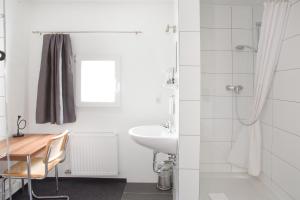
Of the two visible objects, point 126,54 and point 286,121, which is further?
point 126,54

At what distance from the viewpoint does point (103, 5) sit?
286 cm

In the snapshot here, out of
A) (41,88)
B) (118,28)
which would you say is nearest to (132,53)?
(118,28)

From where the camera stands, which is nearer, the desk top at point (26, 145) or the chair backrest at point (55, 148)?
the desk top at point (26, 145)

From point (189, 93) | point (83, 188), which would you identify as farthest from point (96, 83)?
point (189, 93)

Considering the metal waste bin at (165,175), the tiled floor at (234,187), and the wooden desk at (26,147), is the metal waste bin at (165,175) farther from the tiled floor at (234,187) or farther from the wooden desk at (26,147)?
the wooden desk at (26,147)

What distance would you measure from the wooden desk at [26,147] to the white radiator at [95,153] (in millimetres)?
403

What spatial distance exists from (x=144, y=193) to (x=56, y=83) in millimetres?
1707

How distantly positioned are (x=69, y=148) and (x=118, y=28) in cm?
168

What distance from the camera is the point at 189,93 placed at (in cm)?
177

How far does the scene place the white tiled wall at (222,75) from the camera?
2.40 metres

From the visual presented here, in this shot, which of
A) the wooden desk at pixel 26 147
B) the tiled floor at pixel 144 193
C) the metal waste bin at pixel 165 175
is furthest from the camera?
the metal waste bin at pixel 165 175

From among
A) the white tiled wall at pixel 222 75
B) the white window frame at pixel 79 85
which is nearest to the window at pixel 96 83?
the white window frame at pixel 79 85

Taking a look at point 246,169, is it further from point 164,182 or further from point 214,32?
point 214,32

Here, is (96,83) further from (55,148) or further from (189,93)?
(189,93)
